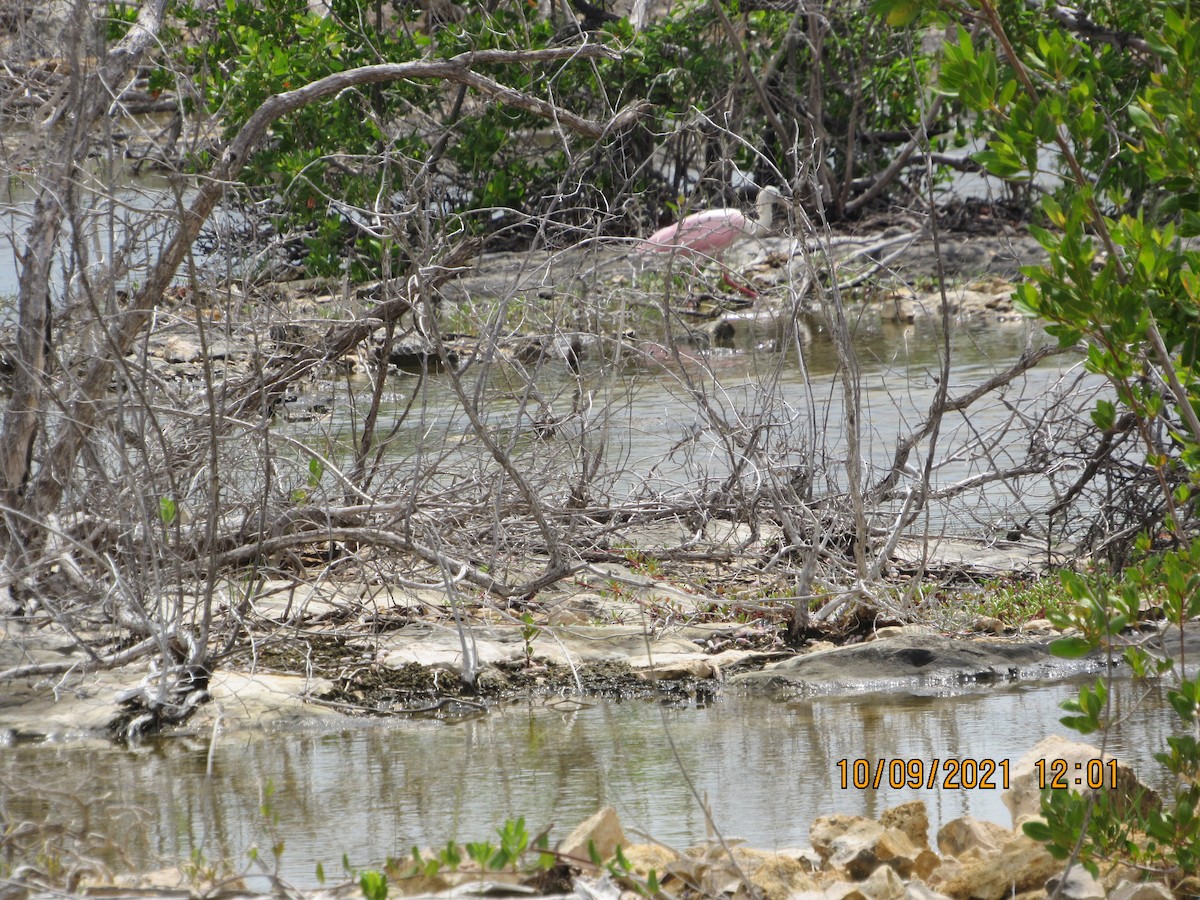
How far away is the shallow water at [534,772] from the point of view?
411 cm

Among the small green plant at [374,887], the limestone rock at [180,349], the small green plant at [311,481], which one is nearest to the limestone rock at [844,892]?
the small green plant at [374,887]

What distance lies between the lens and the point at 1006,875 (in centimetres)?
335

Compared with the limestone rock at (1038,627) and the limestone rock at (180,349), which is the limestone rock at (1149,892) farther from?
the limestone rock at (180,349)

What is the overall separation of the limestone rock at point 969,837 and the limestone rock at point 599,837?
785 millimetres

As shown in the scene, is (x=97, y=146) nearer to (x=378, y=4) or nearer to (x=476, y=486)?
(x=476, y=486)

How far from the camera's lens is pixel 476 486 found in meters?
6.43

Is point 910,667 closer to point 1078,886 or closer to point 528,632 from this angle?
point 528,632

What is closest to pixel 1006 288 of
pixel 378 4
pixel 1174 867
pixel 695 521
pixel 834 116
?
pixel 834 116

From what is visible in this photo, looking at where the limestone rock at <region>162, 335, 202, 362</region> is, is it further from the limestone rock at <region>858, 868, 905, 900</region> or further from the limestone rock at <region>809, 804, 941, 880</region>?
the limestone rock at <region>858, 868, 905, 900</region>

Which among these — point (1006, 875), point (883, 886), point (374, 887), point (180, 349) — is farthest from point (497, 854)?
point (180, 349)

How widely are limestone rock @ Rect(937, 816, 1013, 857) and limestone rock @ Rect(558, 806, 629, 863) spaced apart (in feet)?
2.58
